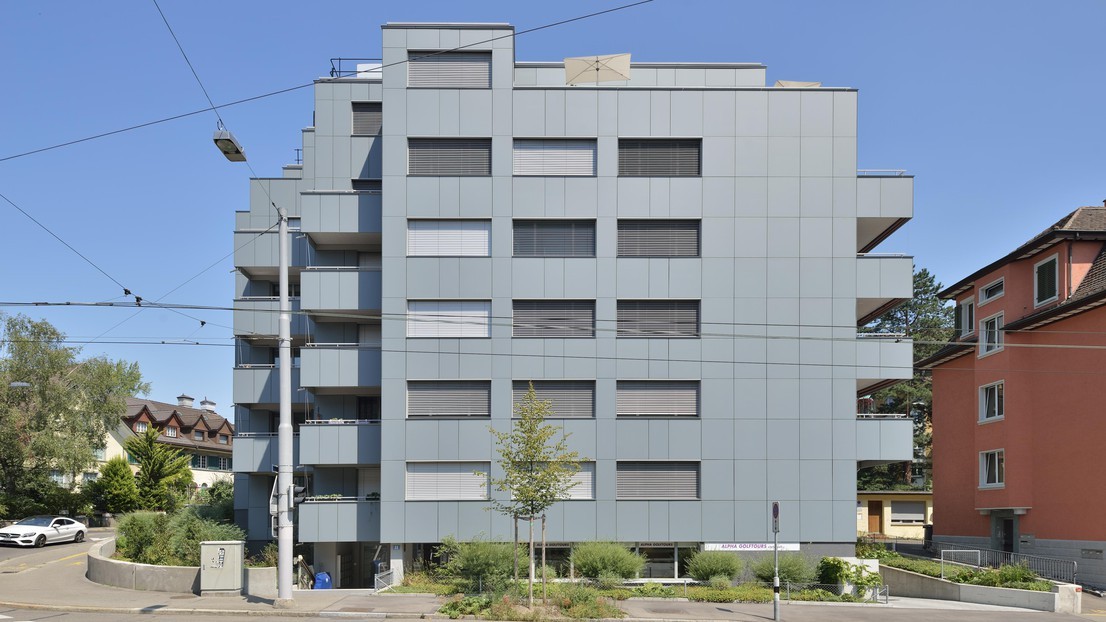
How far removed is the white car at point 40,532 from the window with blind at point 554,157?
93.8 ft

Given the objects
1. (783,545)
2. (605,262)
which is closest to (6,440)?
(605,262)

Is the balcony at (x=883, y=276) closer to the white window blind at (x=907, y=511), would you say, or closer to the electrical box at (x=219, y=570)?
the electrical box at (x=219, y=570)

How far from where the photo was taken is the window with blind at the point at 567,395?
30422mm

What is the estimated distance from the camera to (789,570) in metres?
27.3

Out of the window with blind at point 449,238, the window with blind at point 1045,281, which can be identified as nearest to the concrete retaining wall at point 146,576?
the window with blind at point 449,238

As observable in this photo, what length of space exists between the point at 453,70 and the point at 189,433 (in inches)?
2075

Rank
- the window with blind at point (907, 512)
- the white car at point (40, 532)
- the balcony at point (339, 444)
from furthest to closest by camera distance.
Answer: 1. the window with blind at point (907, 512)
2. the white car at point (40, 532)
3. the balcony at point (339, 444)

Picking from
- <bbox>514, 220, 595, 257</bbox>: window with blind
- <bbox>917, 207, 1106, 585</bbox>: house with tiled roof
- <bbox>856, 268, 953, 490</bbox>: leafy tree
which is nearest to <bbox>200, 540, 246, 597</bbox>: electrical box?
<bbox>514, 220, 595, 257</bbox>: window with blind

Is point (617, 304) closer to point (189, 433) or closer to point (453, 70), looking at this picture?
point (453, 70)

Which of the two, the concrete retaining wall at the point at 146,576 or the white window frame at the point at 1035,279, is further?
the white window frame at the point at 1035,279

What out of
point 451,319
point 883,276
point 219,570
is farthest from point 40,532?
point 883,276

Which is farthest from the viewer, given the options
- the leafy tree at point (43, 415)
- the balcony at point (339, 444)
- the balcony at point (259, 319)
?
the leafy tree at point (43, 415)

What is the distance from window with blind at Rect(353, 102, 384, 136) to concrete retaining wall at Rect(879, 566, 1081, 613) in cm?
2432

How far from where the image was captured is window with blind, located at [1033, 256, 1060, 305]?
3481 centimetres
